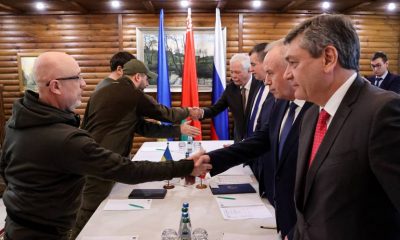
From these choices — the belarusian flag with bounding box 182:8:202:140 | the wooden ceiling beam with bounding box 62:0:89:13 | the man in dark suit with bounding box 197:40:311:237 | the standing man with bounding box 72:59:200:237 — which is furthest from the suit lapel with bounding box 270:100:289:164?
the wooden ceiling beam with bounding box 62:0:89:13

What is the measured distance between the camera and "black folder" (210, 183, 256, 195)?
7.14 ft

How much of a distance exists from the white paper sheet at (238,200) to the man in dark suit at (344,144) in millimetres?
827

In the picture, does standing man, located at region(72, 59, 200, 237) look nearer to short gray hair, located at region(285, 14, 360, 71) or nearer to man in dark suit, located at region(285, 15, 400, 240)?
man in dark suit, located at region(285, 15, 400, 240)

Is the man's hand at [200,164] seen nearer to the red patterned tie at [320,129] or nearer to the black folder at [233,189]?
the black folder at [233,189]

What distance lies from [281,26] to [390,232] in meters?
5.50

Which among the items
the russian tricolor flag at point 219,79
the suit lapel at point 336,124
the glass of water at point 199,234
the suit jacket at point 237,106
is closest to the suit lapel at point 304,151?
the suit lapel at point 336,124

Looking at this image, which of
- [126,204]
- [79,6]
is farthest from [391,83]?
[79,6]

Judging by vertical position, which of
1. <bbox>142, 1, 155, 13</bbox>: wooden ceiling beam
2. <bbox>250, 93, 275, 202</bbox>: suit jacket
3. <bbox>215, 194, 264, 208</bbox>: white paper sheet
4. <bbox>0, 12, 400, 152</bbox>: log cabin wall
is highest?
<bbox>142, 1, 155, 13</bbox>: wooden ceiling beam

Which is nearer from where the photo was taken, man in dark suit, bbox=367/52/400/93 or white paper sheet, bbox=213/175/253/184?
white paper sheet, bbox=213/175/253/184

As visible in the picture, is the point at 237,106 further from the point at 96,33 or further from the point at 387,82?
the point at 96,33

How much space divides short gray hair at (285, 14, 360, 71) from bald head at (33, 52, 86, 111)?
114cm

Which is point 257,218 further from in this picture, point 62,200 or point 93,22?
point 93,22

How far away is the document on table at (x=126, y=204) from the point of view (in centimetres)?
196

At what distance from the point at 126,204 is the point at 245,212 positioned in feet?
2.42
